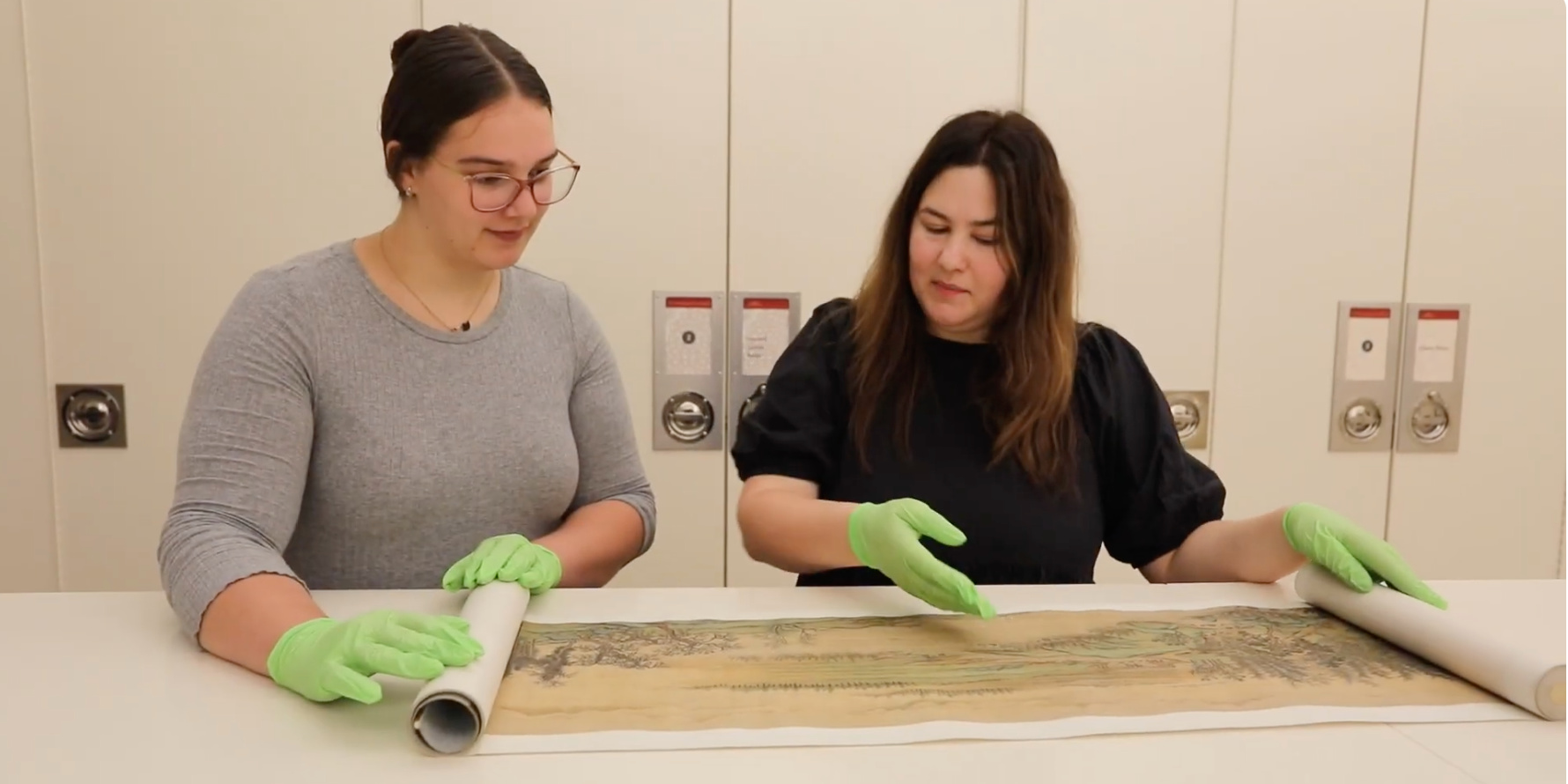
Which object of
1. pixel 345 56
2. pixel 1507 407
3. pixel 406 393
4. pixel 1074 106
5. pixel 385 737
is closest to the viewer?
pixel 385 737

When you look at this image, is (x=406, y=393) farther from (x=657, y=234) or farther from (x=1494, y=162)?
(x=1494, y=162)

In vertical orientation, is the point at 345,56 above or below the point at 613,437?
above

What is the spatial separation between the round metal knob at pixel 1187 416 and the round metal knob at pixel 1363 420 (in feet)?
1.02

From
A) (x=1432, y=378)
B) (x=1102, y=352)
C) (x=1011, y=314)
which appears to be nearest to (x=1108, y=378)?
(x=1102, y=352)

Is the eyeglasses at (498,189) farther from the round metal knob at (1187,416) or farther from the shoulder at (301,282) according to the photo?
the round metal knob at (1187,416)

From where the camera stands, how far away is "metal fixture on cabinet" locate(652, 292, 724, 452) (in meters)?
2.03

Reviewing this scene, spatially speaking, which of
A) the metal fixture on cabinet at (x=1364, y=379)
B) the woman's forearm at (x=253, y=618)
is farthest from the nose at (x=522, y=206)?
the metal fixture on cabinet at (x=1364, y=379)

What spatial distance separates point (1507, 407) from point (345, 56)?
235cm

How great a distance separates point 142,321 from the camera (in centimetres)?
195

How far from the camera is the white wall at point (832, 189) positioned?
6.28ft

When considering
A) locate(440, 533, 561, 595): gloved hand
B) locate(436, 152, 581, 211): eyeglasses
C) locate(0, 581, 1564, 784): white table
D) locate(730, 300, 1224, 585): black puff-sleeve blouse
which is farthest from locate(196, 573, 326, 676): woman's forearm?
locate(730, 300, 1224, 585): black puff-sleeve blouse

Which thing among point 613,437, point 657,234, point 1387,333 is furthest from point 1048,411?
point 1387,333

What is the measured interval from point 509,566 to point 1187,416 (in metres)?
1.51

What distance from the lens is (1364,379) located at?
221 cm
